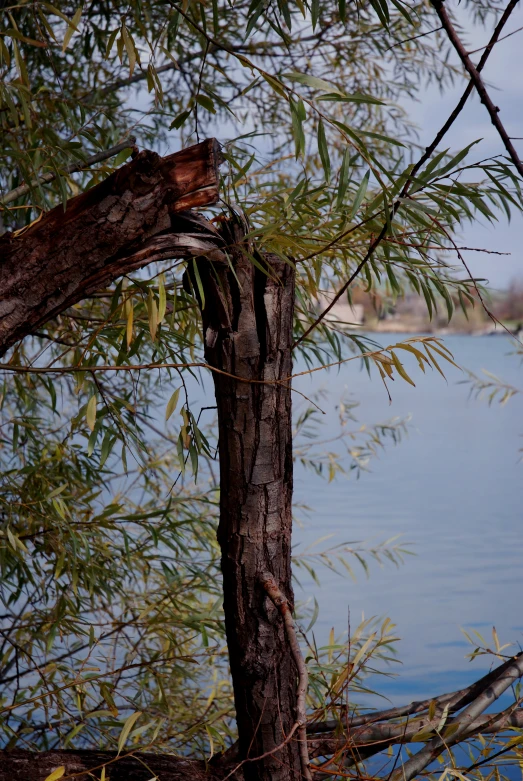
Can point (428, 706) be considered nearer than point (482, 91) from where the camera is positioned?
No

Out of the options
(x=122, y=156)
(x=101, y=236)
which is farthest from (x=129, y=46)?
(x=101, y=236)

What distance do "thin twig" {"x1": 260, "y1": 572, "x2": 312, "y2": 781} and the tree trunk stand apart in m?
0.01

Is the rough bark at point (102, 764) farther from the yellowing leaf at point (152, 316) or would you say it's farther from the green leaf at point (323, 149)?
the green leaf at point (323, 149)

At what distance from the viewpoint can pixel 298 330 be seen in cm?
127

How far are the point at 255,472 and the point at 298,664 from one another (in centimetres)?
20

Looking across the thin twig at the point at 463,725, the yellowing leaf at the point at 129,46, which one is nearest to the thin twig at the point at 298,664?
the thin twig at the point at 463,725

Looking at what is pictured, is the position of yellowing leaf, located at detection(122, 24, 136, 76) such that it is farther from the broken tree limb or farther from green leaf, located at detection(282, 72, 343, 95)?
the broken tree limb

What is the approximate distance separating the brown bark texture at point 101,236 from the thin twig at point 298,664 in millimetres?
368

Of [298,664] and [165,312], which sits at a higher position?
[165,312]

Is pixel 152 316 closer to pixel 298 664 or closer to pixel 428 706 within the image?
pixel 298 664

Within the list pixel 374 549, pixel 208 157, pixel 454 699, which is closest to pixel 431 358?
pixel 208 157

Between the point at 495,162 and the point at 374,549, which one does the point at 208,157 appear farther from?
the point at 374,549

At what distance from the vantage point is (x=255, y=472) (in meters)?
0.82

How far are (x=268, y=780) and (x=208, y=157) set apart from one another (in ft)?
2.21
